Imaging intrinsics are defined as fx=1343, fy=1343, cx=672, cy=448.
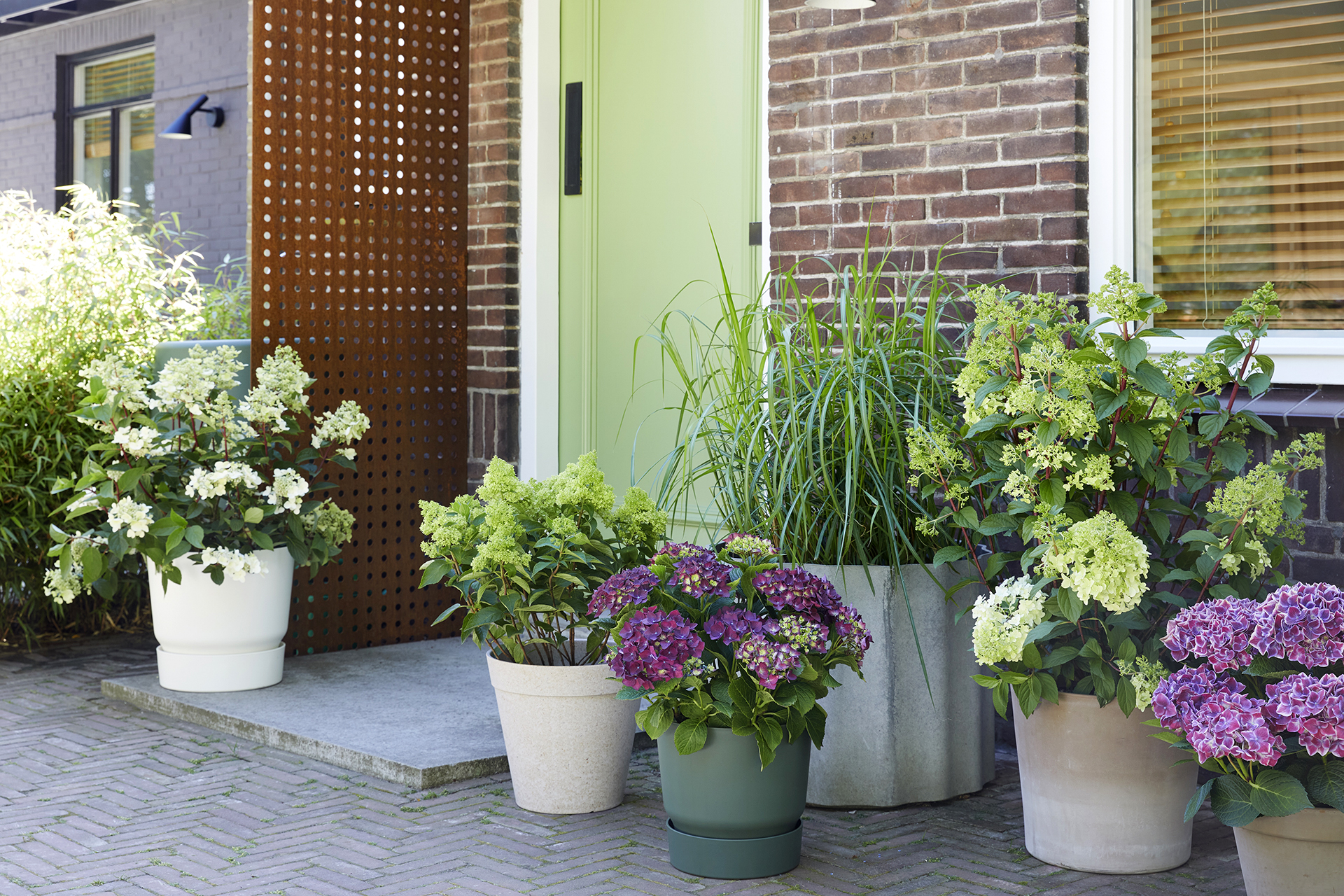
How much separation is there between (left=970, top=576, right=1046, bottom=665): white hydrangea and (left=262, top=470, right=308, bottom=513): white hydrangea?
7.59ft

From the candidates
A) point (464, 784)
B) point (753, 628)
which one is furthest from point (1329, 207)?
point (464, 784)

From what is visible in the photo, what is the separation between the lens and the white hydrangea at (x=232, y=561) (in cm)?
412

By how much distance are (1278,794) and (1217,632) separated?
0.30 m

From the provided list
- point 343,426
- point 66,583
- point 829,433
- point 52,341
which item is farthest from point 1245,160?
point 52,341

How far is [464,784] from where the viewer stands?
11.6 feet

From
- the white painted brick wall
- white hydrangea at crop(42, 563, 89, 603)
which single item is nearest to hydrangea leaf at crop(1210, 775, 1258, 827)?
white hydrangea at crop(42, 563, 89, 603)

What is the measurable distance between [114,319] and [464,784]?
2740 millimetres

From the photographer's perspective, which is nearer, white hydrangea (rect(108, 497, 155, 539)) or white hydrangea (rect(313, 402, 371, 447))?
white hydrangea (rect(108, 497, 155, 539))

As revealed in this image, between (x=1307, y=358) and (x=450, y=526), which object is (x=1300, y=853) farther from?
(x=450, y=526)

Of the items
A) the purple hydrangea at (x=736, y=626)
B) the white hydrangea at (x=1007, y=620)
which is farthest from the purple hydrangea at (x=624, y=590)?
the white hydrangea at (x=1007, y=620)

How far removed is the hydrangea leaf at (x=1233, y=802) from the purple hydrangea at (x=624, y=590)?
3.84ft

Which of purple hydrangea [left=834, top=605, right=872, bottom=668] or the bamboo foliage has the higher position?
the bamboo foliage

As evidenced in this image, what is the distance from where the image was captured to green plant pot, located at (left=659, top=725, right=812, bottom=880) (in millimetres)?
2828

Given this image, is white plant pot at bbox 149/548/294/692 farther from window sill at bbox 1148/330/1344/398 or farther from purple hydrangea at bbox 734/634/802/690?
window sill at bbox 1148/330/1344/398
